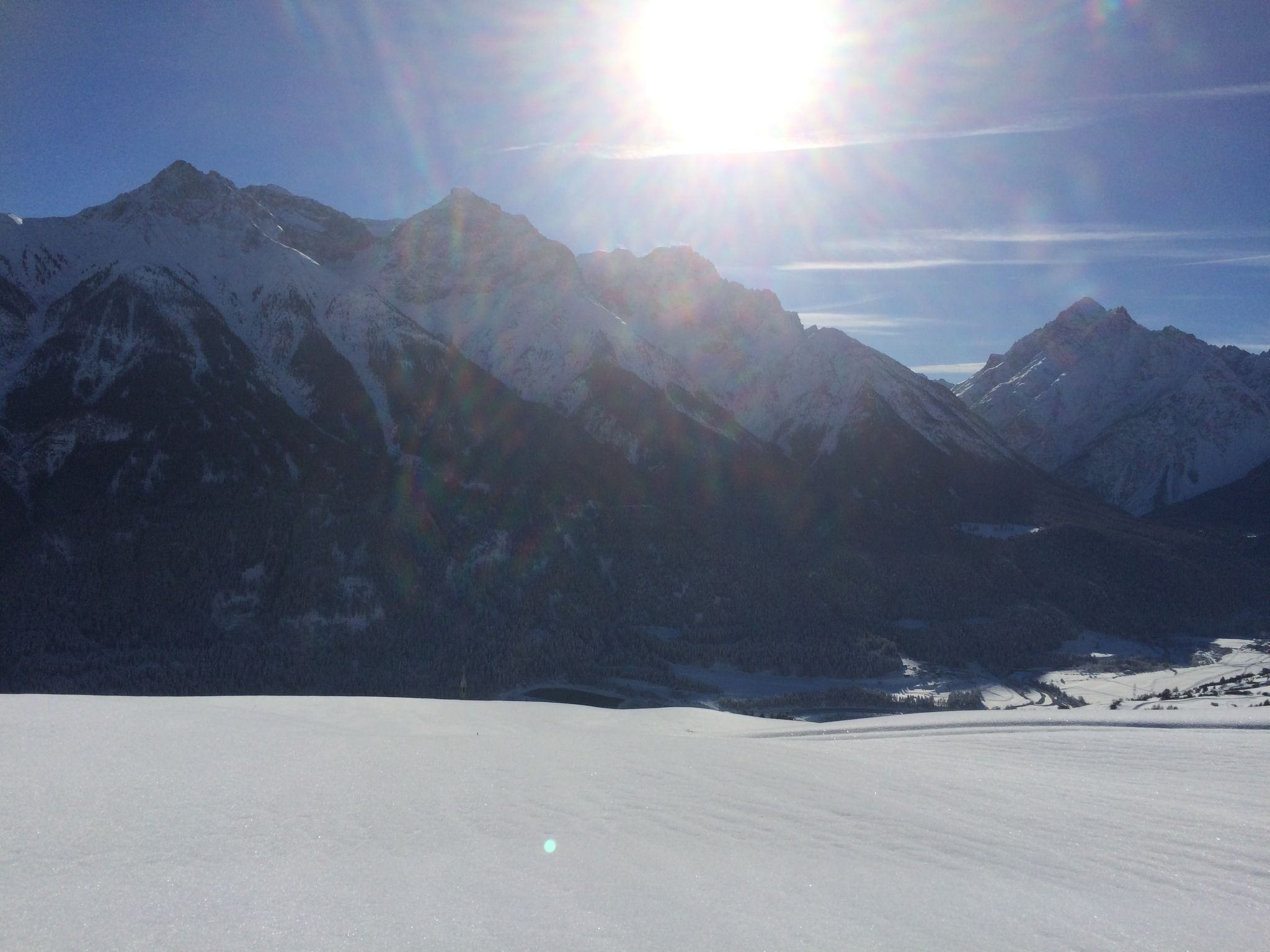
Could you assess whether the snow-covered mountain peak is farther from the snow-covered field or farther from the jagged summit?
the snow-covered field

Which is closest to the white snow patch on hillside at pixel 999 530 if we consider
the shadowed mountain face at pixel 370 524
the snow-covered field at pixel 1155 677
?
the shadowed mountain face at pixel 370 524

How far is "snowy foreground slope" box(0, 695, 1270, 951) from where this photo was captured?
27.7 feet

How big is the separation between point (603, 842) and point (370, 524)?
120796mm

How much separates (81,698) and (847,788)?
20205 millimetres

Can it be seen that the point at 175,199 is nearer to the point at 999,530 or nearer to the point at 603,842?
the point at 999,530

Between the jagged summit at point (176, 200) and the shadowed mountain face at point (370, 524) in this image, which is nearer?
the shadowed mountain face at point (370, 524)

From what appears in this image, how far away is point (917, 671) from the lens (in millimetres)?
107250

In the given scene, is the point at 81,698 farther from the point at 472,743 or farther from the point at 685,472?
the point at 685,472

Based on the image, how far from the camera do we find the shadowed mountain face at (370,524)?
337 feet

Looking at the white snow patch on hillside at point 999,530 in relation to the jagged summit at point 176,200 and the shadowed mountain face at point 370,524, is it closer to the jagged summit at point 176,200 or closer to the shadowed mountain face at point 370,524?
the shadowed mountain face at point 370,524

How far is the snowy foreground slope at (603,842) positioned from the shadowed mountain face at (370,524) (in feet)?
262

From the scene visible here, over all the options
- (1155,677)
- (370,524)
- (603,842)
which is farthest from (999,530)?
(603,842)

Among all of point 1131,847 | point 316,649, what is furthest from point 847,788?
point 316,649

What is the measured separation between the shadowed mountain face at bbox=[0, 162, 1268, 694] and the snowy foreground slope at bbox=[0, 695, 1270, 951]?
262ft
